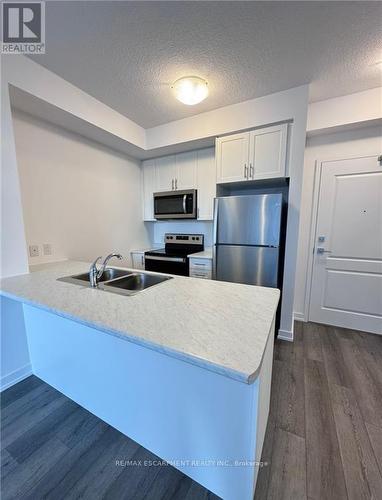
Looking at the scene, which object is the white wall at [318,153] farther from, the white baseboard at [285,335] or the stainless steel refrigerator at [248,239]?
the stainless steel refrigerator at [248,239]

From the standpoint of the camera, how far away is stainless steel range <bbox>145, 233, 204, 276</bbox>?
2871 mm

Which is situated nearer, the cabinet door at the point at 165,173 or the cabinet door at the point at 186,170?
the cabinet door at the point at 186,170

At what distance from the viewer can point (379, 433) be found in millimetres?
1311

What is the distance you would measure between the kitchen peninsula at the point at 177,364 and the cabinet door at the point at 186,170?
75.8 inches

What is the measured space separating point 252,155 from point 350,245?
1598mm

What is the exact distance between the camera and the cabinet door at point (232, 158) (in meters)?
2.38

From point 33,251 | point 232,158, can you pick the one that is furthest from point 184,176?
point 33,251

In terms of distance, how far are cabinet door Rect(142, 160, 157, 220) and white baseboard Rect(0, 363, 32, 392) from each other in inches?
94.4

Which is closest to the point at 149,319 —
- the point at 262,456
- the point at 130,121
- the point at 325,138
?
the point at 262,456

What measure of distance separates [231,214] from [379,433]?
1998 mm

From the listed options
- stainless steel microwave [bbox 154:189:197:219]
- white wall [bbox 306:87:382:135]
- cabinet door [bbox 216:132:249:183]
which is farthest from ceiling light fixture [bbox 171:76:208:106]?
white wall [bbox 306:87:382:135]

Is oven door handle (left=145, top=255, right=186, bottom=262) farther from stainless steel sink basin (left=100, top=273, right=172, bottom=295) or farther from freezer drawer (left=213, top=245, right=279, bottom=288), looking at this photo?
stainless steel sink basin (left=100, top=273, right=172, bottom=295)

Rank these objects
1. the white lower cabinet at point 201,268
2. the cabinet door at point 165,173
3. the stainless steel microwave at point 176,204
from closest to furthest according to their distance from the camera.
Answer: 1. the white lower cabinet at point 201,268
2. the stainless steel microwave at point 176,204
3. the cabinet door at point 165,173

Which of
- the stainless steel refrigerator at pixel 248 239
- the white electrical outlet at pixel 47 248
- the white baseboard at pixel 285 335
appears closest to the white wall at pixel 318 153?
the white baseboard at pixel 285 335
